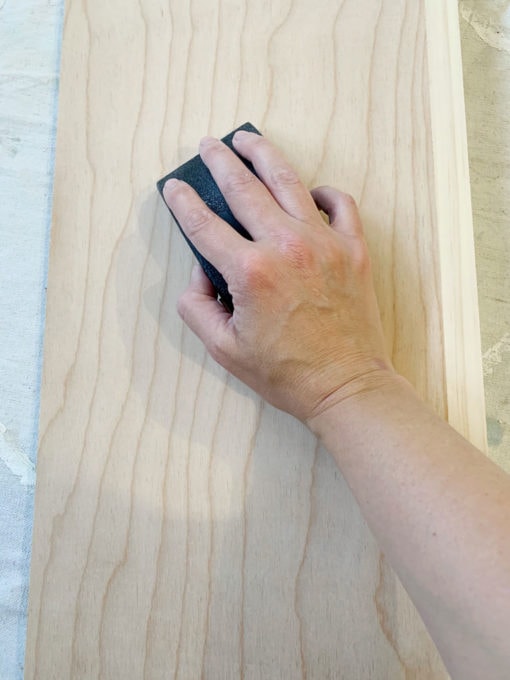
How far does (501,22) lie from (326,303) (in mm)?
865

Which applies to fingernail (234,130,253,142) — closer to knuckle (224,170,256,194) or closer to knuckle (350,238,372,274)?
knuckle (224,170,256,194)

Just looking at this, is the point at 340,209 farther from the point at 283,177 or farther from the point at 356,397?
the point at 356,397

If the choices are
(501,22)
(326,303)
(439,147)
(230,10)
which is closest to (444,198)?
(439,147)

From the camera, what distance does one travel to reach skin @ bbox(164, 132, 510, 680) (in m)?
0.47

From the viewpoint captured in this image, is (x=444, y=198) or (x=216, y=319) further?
(x=444, y=198)

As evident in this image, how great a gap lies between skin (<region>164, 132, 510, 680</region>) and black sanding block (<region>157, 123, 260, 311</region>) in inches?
0.6

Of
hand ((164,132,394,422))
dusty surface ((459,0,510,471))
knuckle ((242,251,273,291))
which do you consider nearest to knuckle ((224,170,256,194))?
hand ((164,132,394,422))

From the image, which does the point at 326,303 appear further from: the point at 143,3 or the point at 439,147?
the point at 143,3

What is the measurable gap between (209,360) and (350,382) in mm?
192

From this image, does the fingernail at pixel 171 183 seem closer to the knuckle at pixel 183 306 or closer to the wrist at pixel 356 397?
the knuckle at pixel 183 306

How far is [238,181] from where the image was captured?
0.67 m

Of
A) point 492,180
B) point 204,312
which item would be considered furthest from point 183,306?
point 492,180

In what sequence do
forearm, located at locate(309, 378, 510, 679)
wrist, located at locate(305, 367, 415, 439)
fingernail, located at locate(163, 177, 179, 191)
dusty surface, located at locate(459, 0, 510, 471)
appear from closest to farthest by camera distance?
forearm, located at locate(309, 378, 510, 679) → wrist, located at locate(305, 367, 415, 439) → fingernail, located at locate(163, 177, 179, 191) → dusty surface, located at locate(459, 0, 510, 471)

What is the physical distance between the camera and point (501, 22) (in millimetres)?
1141
